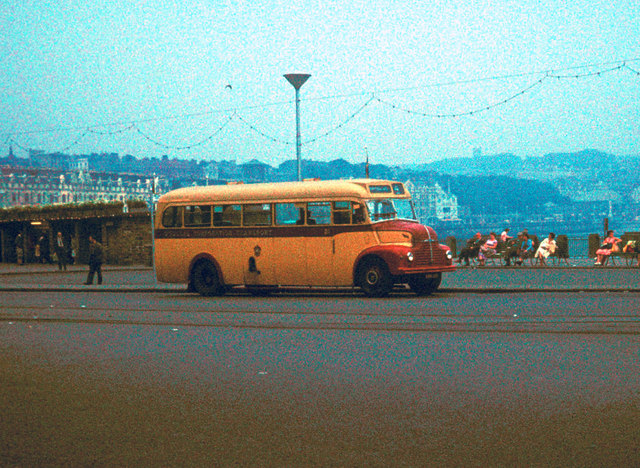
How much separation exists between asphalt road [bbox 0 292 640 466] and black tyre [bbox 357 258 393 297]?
484 cm

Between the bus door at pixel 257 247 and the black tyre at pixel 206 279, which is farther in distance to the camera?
the black tyre at pixel 206 279

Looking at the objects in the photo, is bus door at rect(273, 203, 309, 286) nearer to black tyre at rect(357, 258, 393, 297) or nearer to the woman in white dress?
black tyre at rect(357, 258, 393, 297)

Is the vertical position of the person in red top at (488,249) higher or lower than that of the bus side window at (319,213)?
lower

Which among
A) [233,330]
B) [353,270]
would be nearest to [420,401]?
[233,330]

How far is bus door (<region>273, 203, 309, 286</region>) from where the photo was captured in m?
20.8

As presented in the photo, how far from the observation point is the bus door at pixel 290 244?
20.8m

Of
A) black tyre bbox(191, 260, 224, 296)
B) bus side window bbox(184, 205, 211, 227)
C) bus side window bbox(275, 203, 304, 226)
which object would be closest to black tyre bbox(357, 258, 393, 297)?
bus side window bbox(275, 203, 304, 226)

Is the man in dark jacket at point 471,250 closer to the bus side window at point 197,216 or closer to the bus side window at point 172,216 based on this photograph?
the bus side window at point 197,216

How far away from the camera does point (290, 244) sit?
2095 centimetres

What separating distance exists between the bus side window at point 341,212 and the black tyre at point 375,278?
1.11m

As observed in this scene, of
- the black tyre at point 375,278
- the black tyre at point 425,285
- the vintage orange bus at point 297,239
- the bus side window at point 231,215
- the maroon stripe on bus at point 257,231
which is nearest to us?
the black tyre at point 375,278

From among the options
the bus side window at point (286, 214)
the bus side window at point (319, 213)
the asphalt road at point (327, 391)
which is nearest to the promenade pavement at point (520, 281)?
the bus side window at point (286, 214)

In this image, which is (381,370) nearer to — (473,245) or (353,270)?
(353,270)

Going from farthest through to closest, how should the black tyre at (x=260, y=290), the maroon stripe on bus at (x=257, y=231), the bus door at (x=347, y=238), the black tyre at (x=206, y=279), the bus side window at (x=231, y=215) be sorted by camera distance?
1. the black tyre at (x=206, y=279)
2. the black tyre at (x=260, y=290)
3. the bus side window at (x=231, y=215)
4. the maroon stripe on bus at (x=257, y=231)
5. the bus door at (x=347, y=238)
